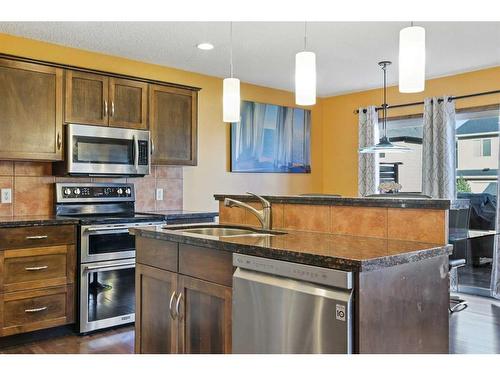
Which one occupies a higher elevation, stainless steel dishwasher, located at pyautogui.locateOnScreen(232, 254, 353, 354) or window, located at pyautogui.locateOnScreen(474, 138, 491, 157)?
window, located at pyautogui.locateOnScreen(474, 138, 491, 157)

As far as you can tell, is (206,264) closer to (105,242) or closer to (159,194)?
(105,242)

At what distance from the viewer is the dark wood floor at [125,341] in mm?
3016

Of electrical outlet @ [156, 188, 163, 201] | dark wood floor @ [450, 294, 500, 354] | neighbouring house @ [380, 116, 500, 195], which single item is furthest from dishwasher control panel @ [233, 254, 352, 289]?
neighbouring house @ [380, 116, 500, 195]

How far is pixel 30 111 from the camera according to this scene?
334 centimetres

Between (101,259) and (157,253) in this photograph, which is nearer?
(157,253)

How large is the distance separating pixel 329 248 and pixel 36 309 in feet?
7.50

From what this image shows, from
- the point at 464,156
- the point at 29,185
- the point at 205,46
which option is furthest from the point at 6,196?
the point at 464,156

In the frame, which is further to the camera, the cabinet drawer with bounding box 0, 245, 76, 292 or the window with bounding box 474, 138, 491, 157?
the window with bounding box 474, 138, 491, 157

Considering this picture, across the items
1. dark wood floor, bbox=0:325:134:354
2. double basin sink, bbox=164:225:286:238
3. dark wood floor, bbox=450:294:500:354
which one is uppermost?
double basin sink, bbox=164:225:286:238

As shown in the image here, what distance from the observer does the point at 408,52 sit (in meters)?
1.92

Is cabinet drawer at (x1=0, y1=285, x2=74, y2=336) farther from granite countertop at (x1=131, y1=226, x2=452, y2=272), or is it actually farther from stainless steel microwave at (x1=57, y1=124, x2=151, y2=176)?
granite countertop at (x1=131, y1=226, x2=452, y2=272)

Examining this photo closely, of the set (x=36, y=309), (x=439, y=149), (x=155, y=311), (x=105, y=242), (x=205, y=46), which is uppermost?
(x=205, y=46)

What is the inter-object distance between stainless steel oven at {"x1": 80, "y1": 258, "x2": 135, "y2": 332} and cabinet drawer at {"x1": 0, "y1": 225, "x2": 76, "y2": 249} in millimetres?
241

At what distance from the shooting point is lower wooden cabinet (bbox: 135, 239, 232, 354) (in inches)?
79.5
